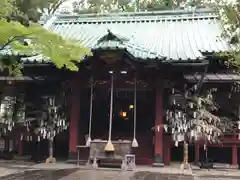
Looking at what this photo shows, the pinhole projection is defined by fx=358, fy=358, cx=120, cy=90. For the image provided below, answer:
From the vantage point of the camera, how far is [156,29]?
1553 cm

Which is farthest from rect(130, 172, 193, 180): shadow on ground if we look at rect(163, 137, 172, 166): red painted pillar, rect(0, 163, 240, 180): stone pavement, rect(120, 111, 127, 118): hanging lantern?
Result: rect(120, 111, 127, 118): hanging lantern

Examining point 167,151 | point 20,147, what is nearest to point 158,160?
point 167,151

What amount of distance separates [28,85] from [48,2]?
12072mm

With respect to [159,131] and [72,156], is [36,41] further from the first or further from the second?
[72,156]

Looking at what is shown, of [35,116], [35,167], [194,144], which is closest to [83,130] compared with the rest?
[35,116]

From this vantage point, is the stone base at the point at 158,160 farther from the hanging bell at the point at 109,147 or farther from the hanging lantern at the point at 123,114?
the hanging lantern at the point at 123,114

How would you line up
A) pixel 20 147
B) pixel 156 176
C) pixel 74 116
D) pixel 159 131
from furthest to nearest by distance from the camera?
1. pixel 20 147
2. pixel 74 116
3. pixel 159 131
4. pixel 156 176

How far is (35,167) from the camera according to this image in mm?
Answer: 10742

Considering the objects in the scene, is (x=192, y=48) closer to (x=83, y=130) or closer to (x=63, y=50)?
(x=83, y=130)

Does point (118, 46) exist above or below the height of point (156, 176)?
above

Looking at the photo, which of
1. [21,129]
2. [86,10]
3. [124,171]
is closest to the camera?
[124,171]

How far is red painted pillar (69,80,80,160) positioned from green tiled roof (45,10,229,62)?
73.4 inches

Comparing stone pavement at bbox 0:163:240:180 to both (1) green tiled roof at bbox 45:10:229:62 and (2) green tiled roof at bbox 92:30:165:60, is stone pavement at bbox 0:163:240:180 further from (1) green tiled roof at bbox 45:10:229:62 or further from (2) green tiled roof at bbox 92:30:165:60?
(1) green tiled roof at bbox 45:10:229:62

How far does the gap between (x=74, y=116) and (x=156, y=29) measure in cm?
587
